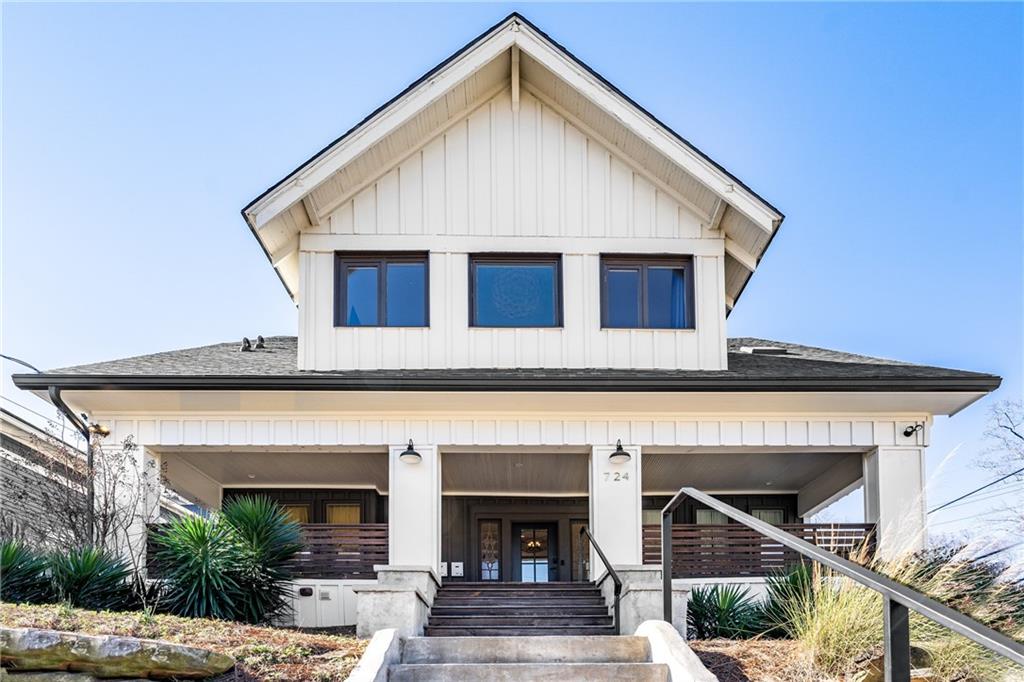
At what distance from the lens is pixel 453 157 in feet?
40.5

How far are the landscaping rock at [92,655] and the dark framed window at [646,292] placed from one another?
272 inches

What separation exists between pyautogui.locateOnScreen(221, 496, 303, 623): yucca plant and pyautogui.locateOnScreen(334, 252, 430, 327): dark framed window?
259 centimetres

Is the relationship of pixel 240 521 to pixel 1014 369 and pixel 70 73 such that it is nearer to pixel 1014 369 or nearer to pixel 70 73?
pixel 70 73

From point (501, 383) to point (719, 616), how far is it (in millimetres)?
3114

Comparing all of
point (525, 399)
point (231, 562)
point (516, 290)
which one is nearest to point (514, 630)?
point (525, 399)

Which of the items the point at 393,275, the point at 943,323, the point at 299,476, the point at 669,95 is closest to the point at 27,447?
the point at 299,476

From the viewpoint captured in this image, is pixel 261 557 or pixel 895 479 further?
pixel 895 479

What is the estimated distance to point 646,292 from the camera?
12.3m

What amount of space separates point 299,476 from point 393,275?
4.24 meters

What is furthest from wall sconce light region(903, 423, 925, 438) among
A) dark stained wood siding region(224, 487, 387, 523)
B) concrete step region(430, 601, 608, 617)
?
dark stained wood siding region(224, 487, 387, 523)

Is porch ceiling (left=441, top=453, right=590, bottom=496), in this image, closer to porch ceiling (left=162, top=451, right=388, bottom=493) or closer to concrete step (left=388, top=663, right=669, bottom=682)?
porch ceiling (left=162, top=451, right=388, bottom=493)

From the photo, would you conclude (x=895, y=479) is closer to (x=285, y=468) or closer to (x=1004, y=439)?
(x=285, y=468)

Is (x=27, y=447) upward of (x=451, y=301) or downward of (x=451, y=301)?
downward

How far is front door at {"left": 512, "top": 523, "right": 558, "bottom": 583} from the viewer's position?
1622 cm
